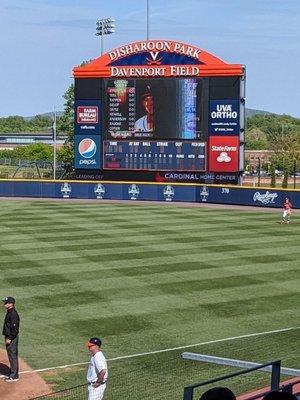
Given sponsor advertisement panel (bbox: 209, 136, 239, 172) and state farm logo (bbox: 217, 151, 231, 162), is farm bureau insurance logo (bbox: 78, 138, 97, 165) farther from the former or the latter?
state farm logo (bbox: 217, 151, 231, 162)

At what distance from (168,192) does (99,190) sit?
5536mm

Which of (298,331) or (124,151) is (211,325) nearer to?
(298,331)

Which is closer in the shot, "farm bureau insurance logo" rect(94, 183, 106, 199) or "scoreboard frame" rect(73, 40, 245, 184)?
"scoreboard frame" rect(73, 40, 245, 184)

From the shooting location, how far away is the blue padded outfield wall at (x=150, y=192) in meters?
50.9

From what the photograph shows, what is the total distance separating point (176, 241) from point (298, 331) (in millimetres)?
15774

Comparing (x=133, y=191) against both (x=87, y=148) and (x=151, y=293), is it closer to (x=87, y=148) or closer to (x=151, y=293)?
(x=87, y=148)

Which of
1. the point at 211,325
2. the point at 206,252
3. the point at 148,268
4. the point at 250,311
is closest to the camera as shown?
the point at 211,325

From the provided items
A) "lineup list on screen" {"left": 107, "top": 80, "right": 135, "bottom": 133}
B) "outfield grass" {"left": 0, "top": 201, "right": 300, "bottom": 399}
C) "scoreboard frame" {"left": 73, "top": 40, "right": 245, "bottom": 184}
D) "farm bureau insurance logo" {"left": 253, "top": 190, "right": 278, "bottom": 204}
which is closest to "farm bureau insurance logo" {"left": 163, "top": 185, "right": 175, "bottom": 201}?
"scoreboard frame" {"left": 73, "top": 40, "right": 245, "bottom": 184}

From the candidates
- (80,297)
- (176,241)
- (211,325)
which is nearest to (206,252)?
(176,241)

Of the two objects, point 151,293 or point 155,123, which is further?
point 155,123

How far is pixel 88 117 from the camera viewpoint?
52.4 meters

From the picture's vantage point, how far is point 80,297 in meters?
20.1

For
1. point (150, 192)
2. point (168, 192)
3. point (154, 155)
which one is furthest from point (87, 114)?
point (168, 192)

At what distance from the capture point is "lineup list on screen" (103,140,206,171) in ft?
167
